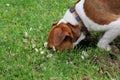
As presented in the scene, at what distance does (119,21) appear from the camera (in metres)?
5.47

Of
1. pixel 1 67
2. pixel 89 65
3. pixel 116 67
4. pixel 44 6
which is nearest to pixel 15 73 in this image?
pixel 1 67

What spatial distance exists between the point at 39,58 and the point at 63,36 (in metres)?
0.41

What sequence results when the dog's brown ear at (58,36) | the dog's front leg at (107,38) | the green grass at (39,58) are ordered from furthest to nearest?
the dog's front leg at (107,38)
the dog's brown ear at (58,36)
the green grass at (39,58)

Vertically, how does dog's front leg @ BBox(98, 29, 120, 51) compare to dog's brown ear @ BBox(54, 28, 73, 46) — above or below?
below

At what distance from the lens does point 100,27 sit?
18.1 ft

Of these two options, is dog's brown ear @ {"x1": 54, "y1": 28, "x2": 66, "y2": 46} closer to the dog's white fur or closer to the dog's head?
the dog's head

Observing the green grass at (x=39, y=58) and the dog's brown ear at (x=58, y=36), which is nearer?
the green grass at (x=39, y=58)

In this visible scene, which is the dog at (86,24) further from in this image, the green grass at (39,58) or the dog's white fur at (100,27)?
the green grass at (39,58)

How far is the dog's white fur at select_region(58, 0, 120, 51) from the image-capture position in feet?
18.0

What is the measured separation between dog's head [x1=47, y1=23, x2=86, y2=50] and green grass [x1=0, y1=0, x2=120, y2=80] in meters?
0.09

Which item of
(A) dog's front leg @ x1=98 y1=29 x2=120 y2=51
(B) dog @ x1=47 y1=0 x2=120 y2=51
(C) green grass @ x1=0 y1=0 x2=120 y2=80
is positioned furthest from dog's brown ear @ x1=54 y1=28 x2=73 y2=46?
(A) dog's front leg @ x1=98 y1=29 x2=120 y2=51

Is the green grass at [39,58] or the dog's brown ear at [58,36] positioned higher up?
the dog's brown ear at [58,36]

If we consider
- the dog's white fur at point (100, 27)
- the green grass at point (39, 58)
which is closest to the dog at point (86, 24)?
the dog's white fur at point (100, 27)

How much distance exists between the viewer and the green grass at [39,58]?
5047 mm
